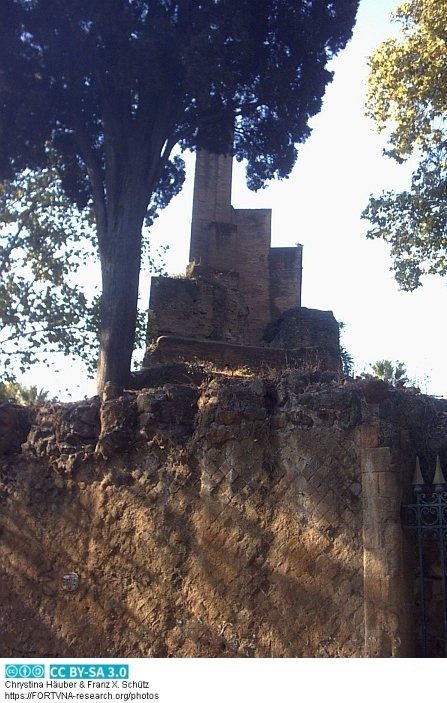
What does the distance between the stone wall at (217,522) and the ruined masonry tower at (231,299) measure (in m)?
5.81

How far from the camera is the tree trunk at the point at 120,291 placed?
10.5 m

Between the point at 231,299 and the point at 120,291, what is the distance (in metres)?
7.84

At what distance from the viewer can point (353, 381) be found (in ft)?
23.9

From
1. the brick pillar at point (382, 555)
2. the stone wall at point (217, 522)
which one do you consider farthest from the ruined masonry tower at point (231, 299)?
the brick pillar at point (382, 555)

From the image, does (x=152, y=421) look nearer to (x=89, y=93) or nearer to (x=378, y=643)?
(x=378, y=643)

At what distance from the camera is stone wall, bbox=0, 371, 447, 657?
21.2 feet

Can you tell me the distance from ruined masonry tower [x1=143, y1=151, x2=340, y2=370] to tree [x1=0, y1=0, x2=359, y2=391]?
3.70 metres

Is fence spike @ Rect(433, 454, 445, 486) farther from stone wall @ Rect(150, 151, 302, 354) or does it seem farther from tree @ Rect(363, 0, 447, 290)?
stone wall @ Rect(150, 151, 302, 354)

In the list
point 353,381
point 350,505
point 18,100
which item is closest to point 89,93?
point 18,100

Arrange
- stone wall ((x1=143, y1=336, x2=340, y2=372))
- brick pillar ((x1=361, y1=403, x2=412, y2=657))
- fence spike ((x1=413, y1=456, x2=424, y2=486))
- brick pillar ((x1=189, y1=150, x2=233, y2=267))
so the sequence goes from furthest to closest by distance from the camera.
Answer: brick pillar ((x1=189, y1=150, x2=233, y2=267)) → stone wall ((x1=143, y1=336, x2=340, y2=372)) → fence spike ((x1=413, y1=456, x2=424, y2=486)) → brick pillar ((x1=361, y1=403, x2=412, y2=657))

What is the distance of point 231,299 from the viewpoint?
18.4 m

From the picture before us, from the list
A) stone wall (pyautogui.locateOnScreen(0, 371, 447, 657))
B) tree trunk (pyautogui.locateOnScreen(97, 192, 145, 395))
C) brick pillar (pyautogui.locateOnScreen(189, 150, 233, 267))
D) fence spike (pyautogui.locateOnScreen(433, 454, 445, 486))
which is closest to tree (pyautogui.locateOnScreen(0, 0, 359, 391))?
tree trunk (pyautogui.locateOnScreen(97, 192, 145, 395))

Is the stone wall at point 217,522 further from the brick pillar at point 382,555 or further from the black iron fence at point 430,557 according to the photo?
the black iron fence at point 430,557

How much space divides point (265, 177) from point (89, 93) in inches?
119
